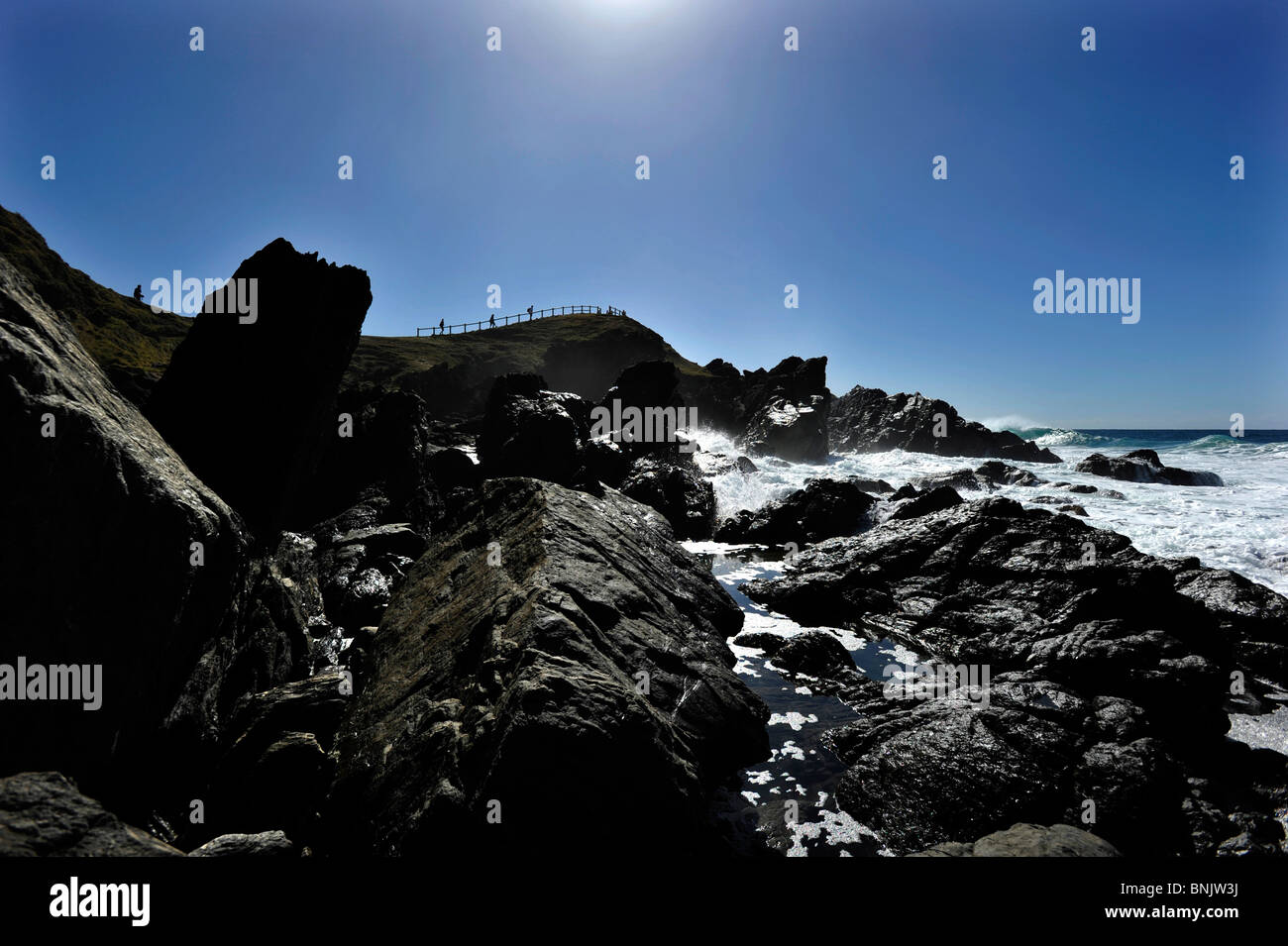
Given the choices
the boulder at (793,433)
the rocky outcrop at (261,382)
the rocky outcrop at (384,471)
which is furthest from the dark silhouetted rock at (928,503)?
the boulder at (793,433)

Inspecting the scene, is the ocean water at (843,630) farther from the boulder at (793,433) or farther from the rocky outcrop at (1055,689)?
the boulder at (793,433)

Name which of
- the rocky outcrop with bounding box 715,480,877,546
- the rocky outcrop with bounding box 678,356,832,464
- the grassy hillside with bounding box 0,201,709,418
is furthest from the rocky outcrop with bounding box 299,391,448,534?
the rocky outcrop with bounding box 678,356,832,464

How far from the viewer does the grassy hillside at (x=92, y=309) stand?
75.9 meters

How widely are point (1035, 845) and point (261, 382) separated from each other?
1706cm

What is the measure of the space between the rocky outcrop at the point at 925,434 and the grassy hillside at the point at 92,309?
97308 mm

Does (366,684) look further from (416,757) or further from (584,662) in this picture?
(584,662)

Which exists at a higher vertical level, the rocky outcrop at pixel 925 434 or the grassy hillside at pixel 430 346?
the grassy hillside at pixel 430 346

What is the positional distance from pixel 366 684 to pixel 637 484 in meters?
22.2

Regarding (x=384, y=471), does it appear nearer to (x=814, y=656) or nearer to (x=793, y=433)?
(x=814, y=656)

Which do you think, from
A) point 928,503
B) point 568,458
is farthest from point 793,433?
point 928,503

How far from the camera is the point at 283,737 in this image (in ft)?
23.2

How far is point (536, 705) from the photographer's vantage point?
18.3 feet

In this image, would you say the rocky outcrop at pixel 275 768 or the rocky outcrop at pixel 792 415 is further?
the rocky outcrop at pixel 792 415
